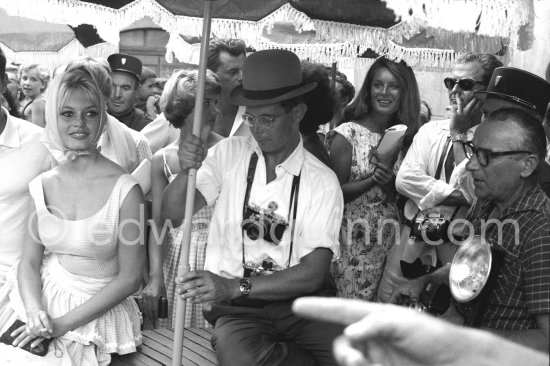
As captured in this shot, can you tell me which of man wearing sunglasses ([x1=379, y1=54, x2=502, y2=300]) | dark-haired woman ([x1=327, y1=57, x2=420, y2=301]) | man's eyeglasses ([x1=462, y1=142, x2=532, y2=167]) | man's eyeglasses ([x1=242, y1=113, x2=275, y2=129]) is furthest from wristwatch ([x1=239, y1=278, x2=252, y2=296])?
dark-haired woman ([x1=327, y1=57, x2=420, y2=301])

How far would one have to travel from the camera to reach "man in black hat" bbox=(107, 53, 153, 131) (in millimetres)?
6723

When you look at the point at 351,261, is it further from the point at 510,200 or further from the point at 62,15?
the point at 62,15

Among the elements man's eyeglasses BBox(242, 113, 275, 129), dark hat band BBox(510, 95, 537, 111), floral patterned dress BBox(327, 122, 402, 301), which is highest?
dark hat band BBox(510, 95, 537, 111)

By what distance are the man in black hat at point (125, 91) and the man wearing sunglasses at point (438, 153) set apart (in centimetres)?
296

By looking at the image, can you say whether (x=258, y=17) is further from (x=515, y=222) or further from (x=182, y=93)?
(x=515, y=222)

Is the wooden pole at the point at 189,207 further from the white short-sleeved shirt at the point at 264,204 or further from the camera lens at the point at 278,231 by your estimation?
the camera lens at the point at 278,231

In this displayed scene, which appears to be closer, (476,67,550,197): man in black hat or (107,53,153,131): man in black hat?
(476,67,550,197): man in black hat

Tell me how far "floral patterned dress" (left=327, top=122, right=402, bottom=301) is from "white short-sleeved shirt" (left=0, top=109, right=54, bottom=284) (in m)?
1.95

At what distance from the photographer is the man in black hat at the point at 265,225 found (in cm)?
358

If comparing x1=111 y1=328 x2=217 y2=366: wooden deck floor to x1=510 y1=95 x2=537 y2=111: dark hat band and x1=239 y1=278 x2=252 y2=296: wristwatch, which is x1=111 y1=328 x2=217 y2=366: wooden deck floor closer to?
x1=239 y1=278 x2=252 y2=296: wristwatch

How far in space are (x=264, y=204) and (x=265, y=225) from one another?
0.12 metres

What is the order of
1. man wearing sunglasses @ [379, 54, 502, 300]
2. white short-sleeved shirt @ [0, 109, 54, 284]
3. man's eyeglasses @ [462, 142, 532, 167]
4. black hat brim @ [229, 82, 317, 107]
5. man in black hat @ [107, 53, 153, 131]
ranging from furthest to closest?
man in black hat @ [107, 53, 153, 131]
man wearing sunglasses @ [379, 54, 502, 300]
white short-sleeved shirt @ [0, 109, 54, 284]
black hat brim @ [229, 82, 317, 107]
man's eyeglasses @ [462, 142, 532, 167]

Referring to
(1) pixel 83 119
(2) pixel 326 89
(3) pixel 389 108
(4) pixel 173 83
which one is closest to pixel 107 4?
(1) pixel 83 119

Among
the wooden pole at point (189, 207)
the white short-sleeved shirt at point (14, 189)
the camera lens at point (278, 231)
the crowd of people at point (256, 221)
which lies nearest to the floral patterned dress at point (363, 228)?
the crowd of people at point (256, 221)
